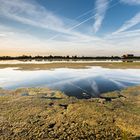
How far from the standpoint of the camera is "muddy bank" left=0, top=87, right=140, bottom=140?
8.45 meters

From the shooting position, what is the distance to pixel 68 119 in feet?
33.2

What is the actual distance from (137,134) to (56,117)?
156 inches

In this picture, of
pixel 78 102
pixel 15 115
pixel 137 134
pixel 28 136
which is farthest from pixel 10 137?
pixel 78 102

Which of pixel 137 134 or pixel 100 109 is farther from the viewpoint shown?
pixel 100 109

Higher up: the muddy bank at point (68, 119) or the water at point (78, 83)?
the muddy bank at point (68, 119)

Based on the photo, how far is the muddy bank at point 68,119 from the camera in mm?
8453

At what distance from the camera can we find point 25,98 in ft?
47.6

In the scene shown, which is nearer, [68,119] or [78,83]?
[68,119]

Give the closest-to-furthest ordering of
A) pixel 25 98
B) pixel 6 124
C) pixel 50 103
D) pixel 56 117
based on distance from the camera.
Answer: pixel 6 124, pixel 56 117, pixel 50 103, pixel 25 98

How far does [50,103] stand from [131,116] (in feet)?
16.5

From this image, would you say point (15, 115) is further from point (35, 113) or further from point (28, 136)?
point (28, 136)

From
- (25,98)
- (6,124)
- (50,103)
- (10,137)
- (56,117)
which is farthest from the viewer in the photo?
(25,98)

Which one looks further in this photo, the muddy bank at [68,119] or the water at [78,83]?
the water at [78,83]

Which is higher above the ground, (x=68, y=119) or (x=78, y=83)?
(x=68, y=119)
